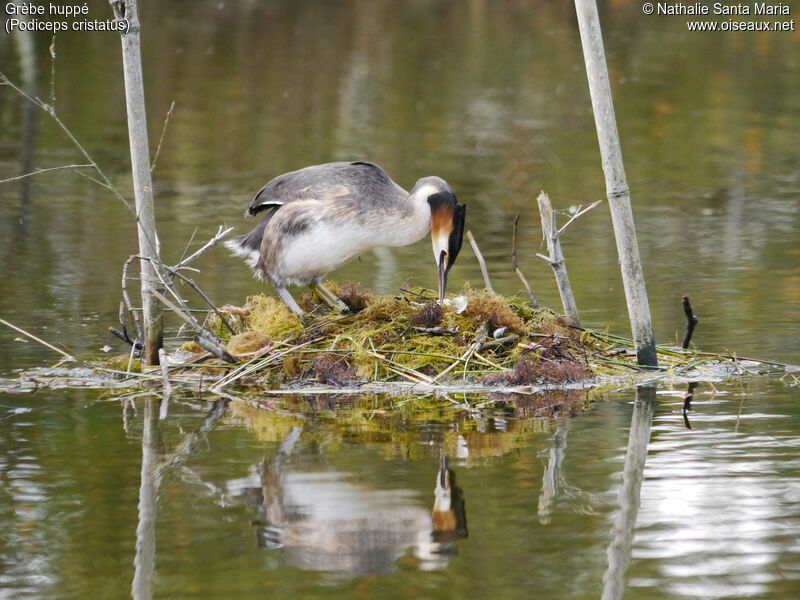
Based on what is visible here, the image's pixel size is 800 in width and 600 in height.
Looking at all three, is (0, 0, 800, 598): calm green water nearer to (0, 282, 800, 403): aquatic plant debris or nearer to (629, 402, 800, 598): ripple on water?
(629, 402, 800, 598): ripple on water

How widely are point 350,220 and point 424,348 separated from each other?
97cm

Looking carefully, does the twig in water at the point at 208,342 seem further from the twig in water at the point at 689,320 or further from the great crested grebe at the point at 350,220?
the twig in water at the point at 689,320

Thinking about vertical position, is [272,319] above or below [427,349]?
above

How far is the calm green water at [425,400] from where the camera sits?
5746mm

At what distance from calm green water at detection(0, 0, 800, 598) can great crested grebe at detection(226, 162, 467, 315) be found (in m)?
1.08

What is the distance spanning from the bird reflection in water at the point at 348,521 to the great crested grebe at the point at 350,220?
90.6 inches

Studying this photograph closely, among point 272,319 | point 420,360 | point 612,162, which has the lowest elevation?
point 420,360

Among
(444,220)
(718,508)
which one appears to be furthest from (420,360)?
(718,508)

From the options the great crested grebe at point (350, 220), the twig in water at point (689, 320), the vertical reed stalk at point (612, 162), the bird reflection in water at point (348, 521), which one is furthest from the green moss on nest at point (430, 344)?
the bird reflection in water at point (348, 521)

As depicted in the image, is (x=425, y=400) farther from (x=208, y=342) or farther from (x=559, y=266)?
(x=559, y=266)

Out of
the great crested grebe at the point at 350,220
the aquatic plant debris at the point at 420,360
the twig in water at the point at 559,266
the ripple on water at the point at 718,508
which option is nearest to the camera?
the ripple on water at the point at 718,508

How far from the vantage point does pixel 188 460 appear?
7.33 metres

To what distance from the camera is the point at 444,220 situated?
9.05 meters

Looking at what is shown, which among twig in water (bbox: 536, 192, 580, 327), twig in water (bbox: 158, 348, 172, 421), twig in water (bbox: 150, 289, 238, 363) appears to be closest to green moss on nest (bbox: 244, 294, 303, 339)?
twig in water (bbox: 150, 289, 238, 363)
